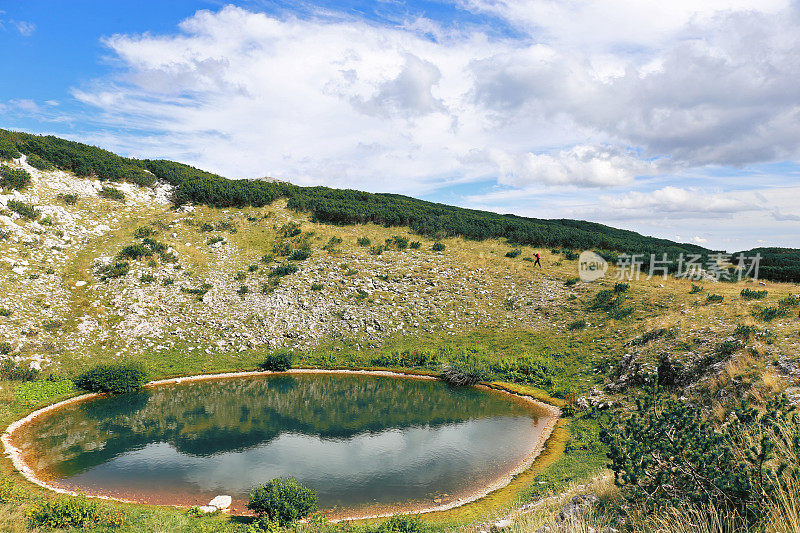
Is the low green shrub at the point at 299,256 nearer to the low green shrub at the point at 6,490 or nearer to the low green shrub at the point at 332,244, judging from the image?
the low green shrub at the point at 332,244

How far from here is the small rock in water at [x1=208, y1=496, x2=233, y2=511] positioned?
50.4 feet

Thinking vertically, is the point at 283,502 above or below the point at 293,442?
above

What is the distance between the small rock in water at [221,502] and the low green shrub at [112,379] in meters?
18.6

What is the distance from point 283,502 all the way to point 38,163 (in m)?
59.2

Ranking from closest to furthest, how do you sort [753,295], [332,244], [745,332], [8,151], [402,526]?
1. [402,526]
2. [745,332]
3. [753,295]
4. [8,151]
5. [332,244]

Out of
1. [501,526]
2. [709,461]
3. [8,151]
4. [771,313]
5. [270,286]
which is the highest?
[8,151]

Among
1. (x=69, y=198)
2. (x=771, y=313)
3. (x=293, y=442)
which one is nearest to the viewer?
(x=293, y=442)

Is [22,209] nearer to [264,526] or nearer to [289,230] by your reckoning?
[289,230]

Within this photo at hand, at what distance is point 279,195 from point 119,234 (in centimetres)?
2481

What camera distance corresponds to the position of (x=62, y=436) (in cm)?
2248

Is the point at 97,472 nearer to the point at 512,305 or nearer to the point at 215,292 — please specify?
the point at 215,292

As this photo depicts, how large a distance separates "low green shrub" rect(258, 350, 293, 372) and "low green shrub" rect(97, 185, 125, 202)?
124ft

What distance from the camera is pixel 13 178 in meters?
45.4

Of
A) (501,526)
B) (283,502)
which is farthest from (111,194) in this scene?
(501,526)
